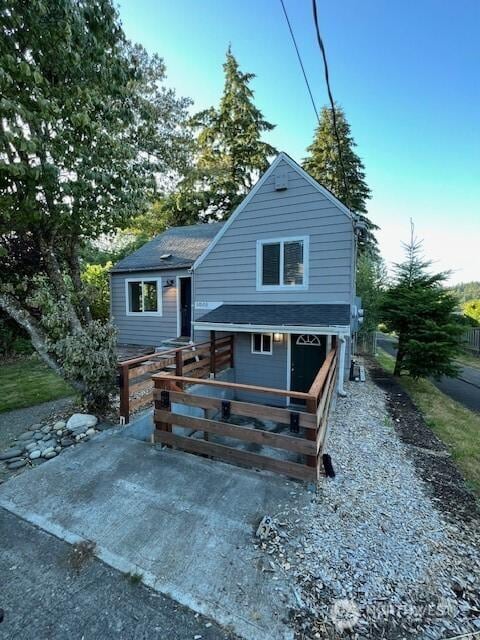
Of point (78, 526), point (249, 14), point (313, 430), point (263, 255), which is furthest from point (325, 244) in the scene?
point (78, 526)

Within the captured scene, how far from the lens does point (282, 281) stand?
844 cm

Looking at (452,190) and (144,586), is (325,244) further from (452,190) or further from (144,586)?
(452,190)

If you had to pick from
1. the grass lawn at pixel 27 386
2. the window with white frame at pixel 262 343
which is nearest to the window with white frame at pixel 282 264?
the window with white frame at pixel 262 343

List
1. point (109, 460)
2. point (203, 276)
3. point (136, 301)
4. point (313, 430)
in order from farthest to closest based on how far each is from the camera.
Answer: point (136, 301), point (203, 276), point (109, 460), point (313, 430)

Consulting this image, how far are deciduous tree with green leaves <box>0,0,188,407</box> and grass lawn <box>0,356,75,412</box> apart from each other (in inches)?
73.0

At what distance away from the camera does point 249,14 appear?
5.62 meters

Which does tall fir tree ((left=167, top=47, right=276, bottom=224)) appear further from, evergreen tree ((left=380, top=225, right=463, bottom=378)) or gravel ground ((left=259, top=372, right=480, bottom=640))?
gravel ground ((left=259, top=372, right=480, bottom=640))

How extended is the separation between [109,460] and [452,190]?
726 inches

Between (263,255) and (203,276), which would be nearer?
(263,255)

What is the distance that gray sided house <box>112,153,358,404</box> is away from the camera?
7625mm

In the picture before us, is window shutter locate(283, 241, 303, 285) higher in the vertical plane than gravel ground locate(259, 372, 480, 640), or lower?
higher

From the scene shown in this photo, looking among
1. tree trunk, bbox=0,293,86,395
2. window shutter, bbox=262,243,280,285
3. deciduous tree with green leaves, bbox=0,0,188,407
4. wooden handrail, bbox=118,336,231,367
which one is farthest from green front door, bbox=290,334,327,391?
tree trunk, bbox=0,293,86,395

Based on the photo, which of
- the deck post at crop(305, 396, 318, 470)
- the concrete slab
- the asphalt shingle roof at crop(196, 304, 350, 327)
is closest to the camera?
the concrete slab

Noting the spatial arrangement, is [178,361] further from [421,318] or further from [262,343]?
[421,318]
